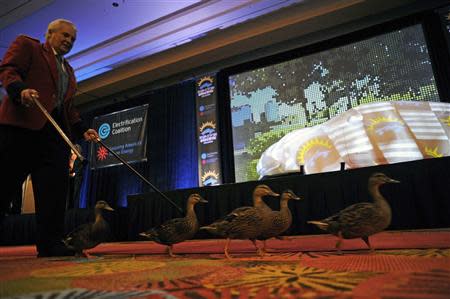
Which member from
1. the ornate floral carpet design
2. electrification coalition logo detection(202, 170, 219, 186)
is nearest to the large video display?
electrification coalition logo detection(202, 170, 219, 186)

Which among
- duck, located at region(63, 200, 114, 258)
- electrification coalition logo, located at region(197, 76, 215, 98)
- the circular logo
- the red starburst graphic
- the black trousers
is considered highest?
electrification coalition logo, located at region(197, 76, 215, 98)

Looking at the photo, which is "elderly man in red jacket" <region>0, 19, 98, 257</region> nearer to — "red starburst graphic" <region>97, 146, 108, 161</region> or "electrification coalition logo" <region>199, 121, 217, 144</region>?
"electrification coalition logo" <region>199, 121, 217, 144</region>

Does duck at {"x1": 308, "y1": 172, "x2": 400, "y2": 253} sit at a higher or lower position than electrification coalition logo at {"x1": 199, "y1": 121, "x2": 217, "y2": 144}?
lower

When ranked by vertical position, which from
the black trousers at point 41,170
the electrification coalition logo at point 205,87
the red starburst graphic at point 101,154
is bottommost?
the black trousers at point 41,170

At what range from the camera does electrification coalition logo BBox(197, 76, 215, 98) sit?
6.61 metres

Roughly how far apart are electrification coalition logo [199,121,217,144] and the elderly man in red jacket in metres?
4.32

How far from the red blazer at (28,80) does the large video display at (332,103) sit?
10.8ft

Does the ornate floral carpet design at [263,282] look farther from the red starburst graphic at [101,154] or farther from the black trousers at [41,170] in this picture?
the red starburst graphic at [101,154]

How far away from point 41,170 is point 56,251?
508 mm

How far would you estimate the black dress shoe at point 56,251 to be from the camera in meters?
1.82

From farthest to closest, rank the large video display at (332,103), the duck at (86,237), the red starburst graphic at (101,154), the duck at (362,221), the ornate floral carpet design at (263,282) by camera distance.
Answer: the red starburst graphic at (101,154) < the large video display at (332,103) < the duck at (86,237) < the duck at (362,221) < the ornate floral carpet design at (263,282)

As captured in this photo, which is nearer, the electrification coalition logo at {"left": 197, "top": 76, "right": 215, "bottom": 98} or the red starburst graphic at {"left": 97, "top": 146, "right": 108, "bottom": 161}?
the electrification coalition logo at {"left": 197, "top": 76, "right": 215, "bottom": 98}

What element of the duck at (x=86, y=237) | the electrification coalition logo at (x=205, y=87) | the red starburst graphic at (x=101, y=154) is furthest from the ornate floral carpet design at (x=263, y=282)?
the red starburst graphic at (x=101, y=154)

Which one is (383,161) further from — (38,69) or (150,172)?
(150,172)
